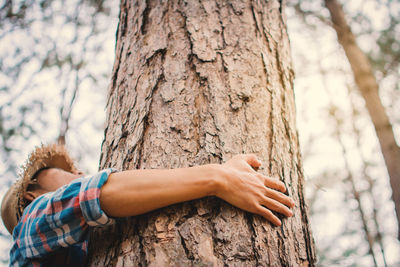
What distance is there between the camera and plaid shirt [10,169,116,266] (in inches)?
36.0

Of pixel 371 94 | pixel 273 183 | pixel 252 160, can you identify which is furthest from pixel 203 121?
pixel 371 94

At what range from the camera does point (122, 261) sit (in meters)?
0.91

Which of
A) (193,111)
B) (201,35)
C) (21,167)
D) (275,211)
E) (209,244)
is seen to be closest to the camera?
(209,244)

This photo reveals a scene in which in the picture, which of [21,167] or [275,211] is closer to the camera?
[275,211]

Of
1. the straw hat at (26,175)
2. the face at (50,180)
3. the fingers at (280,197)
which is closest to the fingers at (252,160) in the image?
the fingers at (280,197)

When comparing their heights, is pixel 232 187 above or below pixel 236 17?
below

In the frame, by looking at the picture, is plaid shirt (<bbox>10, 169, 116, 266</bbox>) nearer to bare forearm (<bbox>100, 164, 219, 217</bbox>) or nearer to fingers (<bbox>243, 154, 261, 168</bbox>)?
bare forearm (<bbox>100, 164, 219, 217</bbox>)

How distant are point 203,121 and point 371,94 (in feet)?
12.5

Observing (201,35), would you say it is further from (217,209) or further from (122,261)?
(122,261)

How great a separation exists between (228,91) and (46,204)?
897 mm

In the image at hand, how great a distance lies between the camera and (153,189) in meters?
0.90

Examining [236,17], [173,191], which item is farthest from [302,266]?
[236,17]

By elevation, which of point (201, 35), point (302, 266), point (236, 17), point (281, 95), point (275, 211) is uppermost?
point (236, 17)

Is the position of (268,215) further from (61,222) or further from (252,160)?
(61,222)
